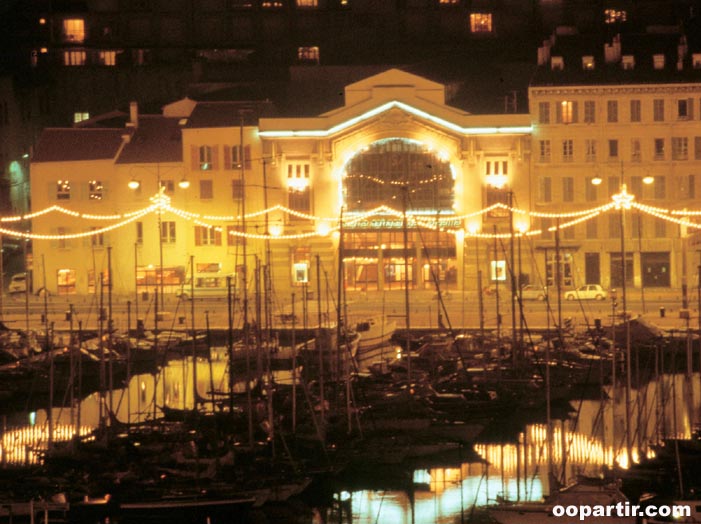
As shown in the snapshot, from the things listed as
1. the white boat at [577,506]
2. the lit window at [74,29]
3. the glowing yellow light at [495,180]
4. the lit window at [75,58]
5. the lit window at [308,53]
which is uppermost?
the lit window at [74,29]

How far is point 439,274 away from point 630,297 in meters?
10.2

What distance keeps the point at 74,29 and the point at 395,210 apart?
104ft

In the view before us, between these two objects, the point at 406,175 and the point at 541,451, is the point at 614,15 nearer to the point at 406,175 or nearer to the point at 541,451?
the point at 406,175

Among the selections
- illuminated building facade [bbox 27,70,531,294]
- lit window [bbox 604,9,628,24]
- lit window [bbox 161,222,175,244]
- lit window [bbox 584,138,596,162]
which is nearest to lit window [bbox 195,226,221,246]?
illuminated building facade [bbox 27,70,531,294]

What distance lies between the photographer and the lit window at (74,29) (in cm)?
10578

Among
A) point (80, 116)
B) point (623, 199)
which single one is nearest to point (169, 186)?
point (80, 116)

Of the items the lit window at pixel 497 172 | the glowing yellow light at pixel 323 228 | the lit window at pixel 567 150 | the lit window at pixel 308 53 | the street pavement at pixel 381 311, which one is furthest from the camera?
the lit window at pixel 308 53

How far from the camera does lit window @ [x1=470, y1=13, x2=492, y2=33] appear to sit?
10438cm

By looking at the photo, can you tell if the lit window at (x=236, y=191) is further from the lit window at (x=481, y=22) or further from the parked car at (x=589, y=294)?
the lit window at (x=481, y=22)

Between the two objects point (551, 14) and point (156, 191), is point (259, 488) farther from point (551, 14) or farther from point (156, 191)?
point (551, 14)

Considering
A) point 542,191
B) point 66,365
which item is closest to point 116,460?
point 66,365

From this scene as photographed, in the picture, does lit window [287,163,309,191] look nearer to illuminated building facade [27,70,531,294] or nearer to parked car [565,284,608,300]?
illuminated building facade [27,70,531,294]

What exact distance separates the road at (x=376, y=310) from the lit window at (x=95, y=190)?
6844mm

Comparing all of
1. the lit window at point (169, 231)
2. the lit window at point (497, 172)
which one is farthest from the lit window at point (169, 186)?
the lit window at point (497, 172)
